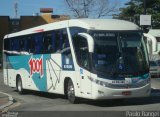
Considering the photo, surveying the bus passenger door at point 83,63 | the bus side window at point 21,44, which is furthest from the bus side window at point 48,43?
the bus side window at point 21,44

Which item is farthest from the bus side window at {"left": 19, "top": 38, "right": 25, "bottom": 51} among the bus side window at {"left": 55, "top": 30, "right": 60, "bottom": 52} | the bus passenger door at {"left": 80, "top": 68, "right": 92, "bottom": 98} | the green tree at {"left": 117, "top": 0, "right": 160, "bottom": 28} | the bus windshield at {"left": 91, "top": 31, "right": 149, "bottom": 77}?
the green tree at {"left": 117, "top": 0, "right": 160, "bottom": 28}

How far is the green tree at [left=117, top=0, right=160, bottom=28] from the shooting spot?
66.2m

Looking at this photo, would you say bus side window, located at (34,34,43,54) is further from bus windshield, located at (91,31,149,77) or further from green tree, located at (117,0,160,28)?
green tree, located at (117,0,160,28)

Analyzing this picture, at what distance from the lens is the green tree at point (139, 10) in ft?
217

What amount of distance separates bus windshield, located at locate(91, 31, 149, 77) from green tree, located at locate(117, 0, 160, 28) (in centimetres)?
4699

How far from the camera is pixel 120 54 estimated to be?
673 inches

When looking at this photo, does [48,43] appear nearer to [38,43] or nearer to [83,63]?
[38,43]

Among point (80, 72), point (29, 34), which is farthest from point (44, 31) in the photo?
point (80, 72)

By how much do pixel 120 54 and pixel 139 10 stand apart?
50.8 metres

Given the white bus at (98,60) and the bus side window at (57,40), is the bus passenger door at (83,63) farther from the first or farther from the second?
the bus side window at (57,40)

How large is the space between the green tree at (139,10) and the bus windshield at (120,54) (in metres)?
47.0

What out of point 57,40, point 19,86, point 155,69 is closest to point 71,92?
point 57,40

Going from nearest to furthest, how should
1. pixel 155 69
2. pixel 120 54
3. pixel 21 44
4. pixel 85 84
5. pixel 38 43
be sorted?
A: pixel 120 54
pixel 85 84
pixel 38 43
pixel 21 44
pixel 155 69

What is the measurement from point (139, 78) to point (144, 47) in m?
1.22
